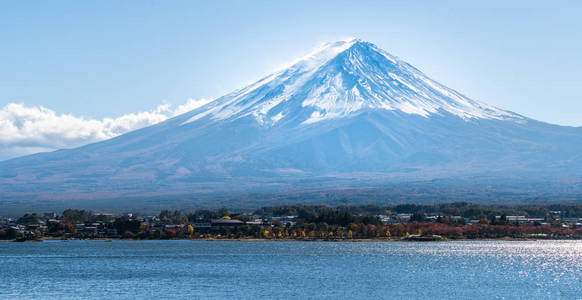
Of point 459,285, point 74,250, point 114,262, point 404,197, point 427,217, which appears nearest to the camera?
point 459,285

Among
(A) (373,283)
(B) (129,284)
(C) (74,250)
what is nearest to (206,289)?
(B) (129,284)

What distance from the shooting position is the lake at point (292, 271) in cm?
5038

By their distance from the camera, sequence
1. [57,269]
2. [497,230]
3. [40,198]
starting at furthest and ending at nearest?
[40,198], [497,230], [57,269]

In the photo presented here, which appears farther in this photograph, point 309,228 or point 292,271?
point 309,228

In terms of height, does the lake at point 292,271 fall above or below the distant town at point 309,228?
below

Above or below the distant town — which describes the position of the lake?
below

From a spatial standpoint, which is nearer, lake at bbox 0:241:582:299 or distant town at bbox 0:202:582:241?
lake at bbox 0:241:582:299

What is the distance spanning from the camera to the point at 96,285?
53.7 m

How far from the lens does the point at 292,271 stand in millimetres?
61781

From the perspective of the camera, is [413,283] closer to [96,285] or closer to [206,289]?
[206,289]

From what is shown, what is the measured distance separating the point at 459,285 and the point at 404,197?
383 feet

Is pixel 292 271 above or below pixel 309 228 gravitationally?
below

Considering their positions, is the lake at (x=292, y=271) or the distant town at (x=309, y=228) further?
the distant town at (x=309, y=228)

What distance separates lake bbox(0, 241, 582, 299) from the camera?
A: 50.4m
